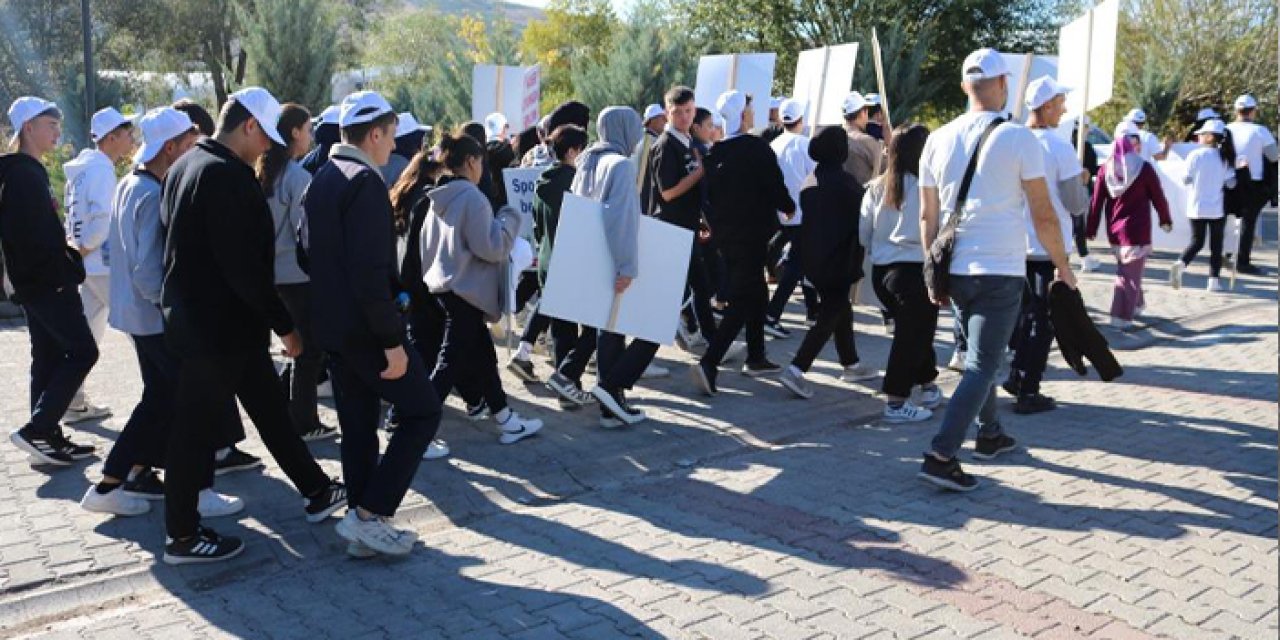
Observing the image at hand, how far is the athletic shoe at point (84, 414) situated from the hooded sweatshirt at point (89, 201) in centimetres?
114

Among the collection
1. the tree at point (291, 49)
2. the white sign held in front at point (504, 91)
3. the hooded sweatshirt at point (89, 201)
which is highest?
the tree at point (291, 49)

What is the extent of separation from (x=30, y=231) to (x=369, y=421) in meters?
2.40

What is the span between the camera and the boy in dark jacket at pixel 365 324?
4660 mm

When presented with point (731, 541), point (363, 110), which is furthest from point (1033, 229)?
point (363, 110)

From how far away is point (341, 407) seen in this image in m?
5.13

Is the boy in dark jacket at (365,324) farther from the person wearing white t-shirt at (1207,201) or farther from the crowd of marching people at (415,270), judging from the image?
the person wearing white t-shirt at (1207,201)

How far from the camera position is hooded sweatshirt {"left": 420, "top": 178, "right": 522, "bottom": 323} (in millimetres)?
6246

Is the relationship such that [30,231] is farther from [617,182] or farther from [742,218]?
[742,218]

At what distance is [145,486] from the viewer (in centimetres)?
574

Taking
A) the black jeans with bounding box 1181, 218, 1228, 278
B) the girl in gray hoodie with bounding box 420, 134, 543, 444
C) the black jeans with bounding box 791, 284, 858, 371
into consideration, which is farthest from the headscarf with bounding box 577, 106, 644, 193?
the black jeans with bounding box 1181, 218, 1228, 278

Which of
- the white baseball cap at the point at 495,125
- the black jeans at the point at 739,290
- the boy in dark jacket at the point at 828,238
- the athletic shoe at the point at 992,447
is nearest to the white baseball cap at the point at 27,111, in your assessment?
the black jeans at the point at 739,290

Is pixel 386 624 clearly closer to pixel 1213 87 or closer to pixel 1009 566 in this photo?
pixel 1009 566

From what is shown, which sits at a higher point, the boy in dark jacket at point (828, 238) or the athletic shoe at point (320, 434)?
the boy in dark jacket at point (828, 238)

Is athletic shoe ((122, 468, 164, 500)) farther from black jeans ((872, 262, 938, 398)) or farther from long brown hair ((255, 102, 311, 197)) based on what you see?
black jeans ((872, 262, 938, 398))
